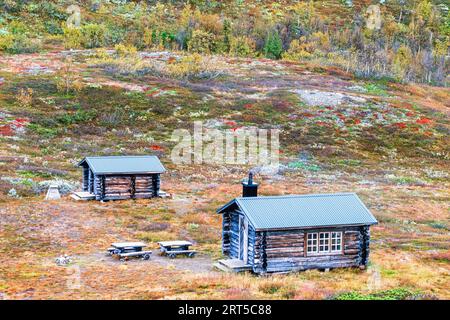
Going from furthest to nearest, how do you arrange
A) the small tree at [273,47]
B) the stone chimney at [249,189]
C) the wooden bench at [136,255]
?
the small tree at [273,47], the stone chimney at [249,189], the wooden bench at [136,255]

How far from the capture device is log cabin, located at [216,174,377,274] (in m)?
27.2

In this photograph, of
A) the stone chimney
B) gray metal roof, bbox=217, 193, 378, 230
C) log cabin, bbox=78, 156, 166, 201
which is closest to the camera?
gray metal roof, bbox=217, 193, 378, 230

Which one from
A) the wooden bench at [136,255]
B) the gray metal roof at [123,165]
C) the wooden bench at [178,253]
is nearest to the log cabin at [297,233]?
the wooden bench at [178,253]

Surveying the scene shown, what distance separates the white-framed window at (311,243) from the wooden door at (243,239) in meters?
2.66

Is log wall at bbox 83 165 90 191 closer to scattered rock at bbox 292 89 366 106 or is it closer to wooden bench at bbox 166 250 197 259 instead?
wooden bench at bbox 166 250 197 259

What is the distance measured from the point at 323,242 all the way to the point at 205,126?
4344 cm

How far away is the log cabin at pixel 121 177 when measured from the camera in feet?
141

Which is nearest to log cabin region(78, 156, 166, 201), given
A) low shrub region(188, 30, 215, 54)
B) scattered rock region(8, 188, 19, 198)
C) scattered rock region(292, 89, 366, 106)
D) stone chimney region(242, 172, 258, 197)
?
scattered rock region(8, 188, 19, 198)

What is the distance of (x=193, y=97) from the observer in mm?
79500

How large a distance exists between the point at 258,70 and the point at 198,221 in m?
63.5

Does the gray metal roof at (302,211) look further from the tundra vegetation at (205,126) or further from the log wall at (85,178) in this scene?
the log wall at (85,178)

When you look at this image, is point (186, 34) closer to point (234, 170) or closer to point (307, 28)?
point (307, 28)

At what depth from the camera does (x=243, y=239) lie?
28.7 metres

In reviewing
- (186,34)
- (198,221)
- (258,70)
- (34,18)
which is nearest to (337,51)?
(186,34)
